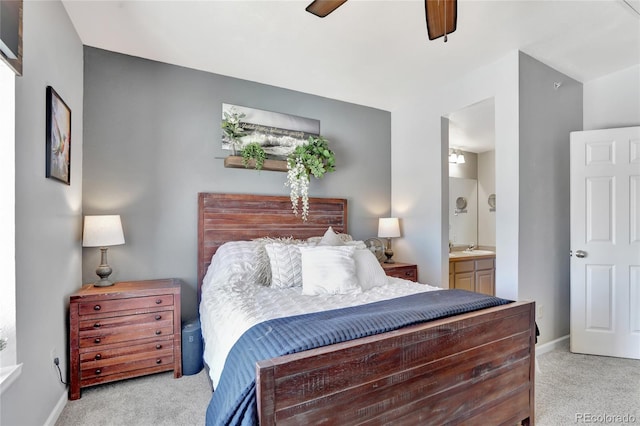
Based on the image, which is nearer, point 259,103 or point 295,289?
point 295,289

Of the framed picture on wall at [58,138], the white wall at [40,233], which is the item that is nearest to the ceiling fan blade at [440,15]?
the white wall at [40,233]

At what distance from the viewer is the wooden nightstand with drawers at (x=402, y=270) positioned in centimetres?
357

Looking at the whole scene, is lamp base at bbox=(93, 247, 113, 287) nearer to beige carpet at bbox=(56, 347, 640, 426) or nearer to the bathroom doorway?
beige carpet at bbox=(56, 347, 640, 426)

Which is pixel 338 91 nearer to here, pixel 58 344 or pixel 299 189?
pixel 299 189

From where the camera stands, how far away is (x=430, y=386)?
59.4 inches

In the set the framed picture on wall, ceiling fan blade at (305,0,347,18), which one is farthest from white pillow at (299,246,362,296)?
the framed picture on wall

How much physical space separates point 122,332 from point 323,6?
2.60 m

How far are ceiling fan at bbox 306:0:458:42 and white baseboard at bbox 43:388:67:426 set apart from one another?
281 cm

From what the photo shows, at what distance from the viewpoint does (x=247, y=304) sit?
6.56ft

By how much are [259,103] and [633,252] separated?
12.7ft

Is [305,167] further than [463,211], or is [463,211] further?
[463,211]

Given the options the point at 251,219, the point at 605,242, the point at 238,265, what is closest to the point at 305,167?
the point at 251,219

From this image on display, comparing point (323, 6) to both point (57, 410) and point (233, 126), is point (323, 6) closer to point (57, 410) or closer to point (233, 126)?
Result: point (233, 126)

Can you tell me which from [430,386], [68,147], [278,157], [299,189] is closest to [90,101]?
[68,147]
